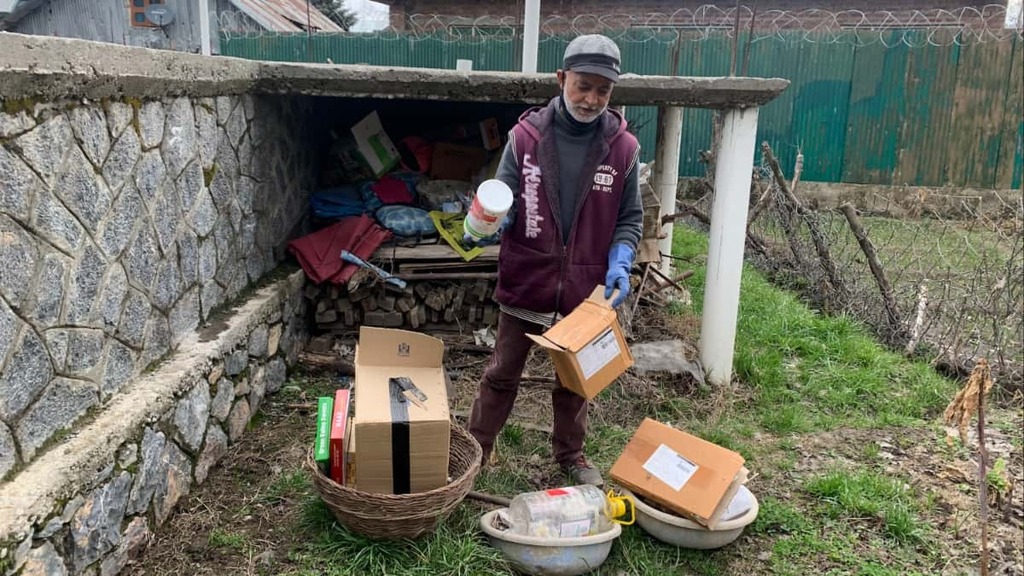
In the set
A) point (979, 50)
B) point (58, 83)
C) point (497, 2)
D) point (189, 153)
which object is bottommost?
point (189, 153)

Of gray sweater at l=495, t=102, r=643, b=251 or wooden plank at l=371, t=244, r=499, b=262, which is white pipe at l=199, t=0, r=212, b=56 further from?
gray sweater at l=495, t=102, r=643, b=251

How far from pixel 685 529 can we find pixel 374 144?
A: 3849mm

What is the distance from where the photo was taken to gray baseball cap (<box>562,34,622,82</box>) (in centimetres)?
293

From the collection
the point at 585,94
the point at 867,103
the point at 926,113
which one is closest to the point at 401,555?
the point at 585,94

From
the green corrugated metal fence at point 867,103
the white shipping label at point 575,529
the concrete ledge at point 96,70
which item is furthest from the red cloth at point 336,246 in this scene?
the green corrugated metal fence at point 867,103

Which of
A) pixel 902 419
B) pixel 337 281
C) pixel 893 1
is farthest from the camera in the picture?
pixel 893 1

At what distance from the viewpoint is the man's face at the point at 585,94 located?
3012mm

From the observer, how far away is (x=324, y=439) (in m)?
2.99

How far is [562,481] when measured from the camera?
11.9ft

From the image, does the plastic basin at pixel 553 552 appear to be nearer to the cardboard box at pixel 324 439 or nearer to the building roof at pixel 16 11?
the cardboard box at pixel 324 439

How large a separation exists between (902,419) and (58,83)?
4.55 m

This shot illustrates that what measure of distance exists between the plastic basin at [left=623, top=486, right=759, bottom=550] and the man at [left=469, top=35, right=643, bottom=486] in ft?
2.96

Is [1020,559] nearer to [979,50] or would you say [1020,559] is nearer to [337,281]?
[337,281]

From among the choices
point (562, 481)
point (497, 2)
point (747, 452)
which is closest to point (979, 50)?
point (497, 2)
